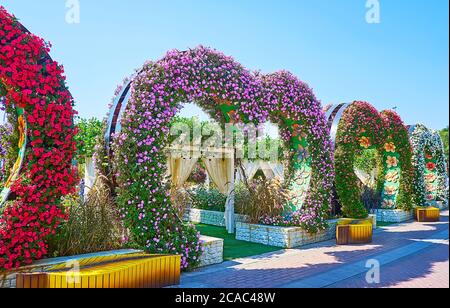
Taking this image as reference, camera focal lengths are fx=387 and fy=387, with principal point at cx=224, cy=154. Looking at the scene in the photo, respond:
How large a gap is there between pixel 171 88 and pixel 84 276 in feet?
11.5

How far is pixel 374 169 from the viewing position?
64.5 ft

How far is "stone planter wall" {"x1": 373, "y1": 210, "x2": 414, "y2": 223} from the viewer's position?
13617 millimetres

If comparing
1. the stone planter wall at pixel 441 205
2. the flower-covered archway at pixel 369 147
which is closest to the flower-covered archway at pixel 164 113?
the flower-covered archway at pixel 369 147

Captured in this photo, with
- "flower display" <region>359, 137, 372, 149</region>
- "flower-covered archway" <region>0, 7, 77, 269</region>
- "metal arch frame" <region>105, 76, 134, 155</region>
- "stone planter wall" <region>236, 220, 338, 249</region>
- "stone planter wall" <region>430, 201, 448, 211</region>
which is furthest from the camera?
"stone planter wall" <region>430, 201, 448, 211</region>

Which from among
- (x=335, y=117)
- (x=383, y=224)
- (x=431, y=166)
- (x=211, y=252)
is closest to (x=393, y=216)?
(x=383, y=224)

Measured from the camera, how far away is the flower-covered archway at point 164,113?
627 cm

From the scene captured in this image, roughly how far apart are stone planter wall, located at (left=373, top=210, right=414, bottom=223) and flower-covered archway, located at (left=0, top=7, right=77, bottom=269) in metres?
11.6

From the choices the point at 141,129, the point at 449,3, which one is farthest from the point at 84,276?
the point at 449,3

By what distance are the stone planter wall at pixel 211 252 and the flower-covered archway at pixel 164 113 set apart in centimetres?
30

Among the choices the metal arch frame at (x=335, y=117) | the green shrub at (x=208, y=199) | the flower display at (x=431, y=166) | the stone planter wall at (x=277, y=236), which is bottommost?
A: the stone planter wall at (x=277, y=236)

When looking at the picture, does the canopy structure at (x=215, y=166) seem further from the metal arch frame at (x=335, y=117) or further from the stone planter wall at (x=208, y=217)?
the metal arch frame at (x=335, y=117)

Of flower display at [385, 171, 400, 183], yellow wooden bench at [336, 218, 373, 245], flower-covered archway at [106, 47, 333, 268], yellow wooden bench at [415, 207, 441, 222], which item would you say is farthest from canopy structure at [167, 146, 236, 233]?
yellow wooden bench at [415, 207, 441, 222]

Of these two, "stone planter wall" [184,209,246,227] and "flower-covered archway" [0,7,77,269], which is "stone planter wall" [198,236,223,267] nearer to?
"flower-covered archway" [0,7,77,269]
